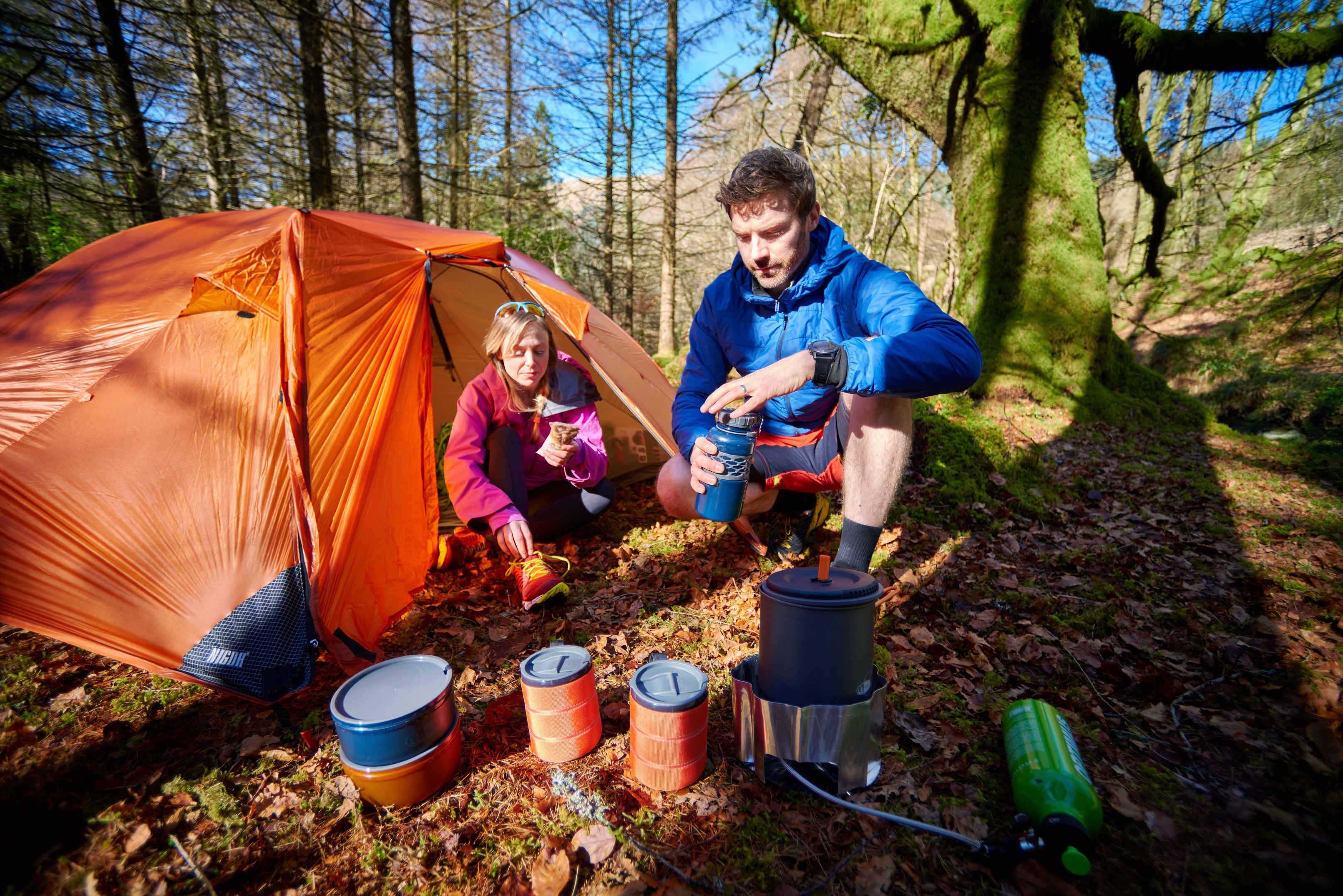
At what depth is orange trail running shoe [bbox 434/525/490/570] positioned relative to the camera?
10.2 feet

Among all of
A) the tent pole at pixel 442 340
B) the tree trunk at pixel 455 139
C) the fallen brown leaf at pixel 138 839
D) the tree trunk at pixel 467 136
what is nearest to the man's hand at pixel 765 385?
the fallen brown leaf at pixel 138 839

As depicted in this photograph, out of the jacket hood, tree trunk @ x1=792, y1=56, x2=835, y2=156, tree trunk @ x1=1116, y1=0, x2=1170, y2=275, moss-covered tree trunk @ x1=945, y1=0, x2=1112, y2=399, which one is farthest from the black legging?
tree trunk @ x1=1116, y1=0, x2=1170, y2=275

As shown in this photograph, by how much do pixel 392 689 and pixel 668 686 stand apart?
809mm

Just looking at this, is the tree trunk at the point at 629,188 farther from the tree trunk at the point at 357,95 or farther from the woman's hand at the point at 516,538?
the woman's hand at the point at 516,538

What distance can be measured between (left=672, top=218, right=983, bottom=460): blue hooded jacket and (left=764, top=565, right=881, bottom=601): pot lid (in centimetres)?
61

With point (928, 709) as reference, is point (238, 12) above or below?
above

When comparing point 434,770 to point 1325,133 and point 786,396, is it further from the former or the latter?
point 1325,133

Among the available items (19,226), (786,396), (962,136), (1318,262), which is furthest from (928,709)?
(19,226)

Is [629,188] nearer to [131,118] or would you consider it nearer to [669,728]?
[131,118]

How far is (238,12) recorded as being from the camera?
6516 mm

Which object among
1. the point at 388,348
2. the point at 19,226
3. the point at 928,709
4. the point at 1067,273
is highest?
the point at 19,226

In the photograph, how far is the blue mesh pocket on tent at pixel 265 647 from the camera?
6.50 ft

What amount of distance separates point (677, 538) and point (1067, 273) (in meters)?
3.78

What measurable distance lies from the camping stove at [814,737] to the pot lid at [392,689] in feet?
2.90
